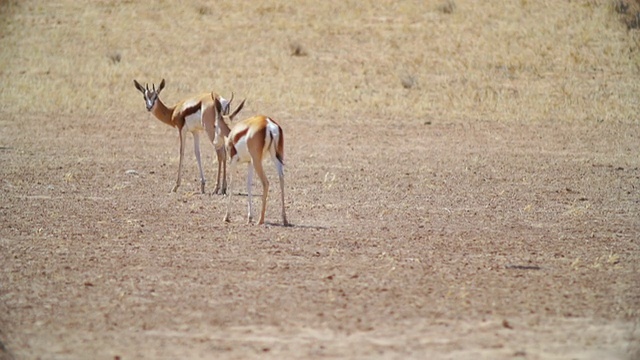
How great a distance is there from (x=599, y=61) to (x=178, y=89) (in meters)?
11.1

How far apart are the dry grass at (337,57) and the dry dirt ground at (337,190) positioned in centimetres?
11

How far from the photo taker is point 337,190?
15.3m

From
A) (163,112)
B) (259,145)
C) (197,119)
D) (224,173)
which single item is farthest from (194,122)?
(259,145)

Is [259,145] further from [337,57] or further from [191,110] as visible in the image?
[337,57]

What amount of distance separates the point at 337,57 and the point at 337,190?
1362 cm

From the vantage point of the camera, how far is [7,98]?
24078mm

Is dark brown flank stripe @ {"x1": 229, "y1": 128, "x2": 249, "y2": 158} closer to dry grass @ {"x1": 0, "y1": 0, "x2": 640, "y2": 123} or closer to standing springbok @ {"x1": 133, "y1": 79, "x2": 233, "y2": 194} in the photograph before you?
standing springbok @ {"x1": 133, "y1": 79, "x2": 233, "y2": 194}

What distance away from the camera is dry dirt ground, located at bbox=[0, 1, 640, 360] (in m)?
8.16

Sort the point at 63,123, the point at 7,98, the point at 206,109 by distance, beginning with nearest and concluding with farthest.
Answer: the point at 206,109
the point at 63,123
the point at 7,98

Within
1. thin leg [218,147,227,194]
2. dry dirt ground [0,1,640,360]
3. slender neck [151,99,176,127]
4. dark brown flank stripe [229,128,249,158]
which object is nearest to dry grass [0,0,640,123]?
dry dirt ground [0,1,640,360]

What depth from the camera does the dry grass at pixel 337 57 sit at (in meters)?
23.6

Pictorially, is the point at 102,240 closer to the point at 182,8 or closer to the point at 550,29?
the point at 550,29

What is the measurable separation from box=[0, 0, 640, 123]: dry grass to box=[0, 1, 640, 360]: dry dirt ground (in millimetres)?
106

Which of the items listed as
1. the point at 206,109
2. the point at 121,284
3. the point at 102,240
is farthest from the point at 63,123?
the point at 121,284
